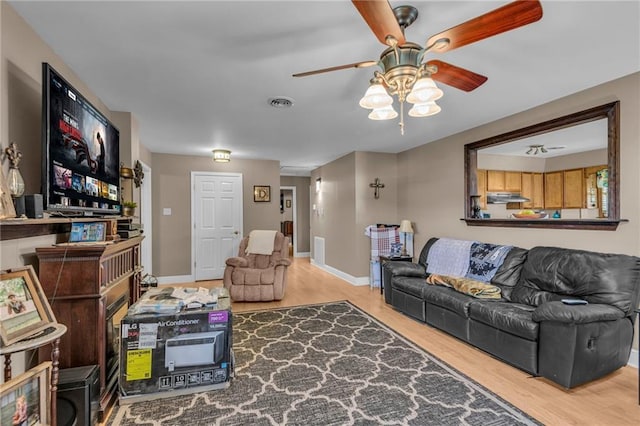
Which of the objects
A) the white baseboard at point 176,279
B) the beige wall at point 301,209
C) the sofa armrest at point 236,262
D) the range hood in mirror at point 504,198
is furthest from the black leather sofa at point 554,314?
the beige wall at point 301,209

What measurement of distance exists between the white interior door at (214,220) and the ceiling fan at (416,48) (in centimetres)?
443

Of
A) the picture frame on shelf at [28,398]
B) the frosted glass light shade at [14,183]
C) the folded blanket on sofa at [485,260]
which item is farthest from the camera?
the folded blanket on sofa at [485,260]

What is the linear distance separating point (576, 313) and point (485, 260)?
1315mm

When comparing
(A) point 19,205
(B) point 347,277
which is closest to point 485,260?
(B) point 347,277

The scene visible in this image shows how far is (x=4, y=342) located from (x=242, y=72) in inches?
81.6

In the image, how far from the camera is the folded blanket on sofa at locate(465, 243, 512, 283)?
3.28 m

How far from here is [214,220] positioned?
5.77 metres

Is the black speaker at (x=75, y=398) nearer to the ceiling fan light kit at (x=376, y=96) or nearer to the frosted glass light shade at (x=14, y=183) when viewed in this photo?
the frosted glass light shade at (x=14, y=183)

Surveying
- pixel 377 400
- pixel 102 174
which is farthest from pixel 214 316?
pixel 102 174

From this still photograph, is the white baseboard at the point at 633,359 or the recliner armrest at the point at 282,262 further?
the recliner armrest at the point at 282,262

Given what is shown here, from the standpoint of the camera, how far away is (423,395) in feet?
6.92

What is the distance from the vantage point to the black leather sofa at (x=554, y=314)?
7.01 feet

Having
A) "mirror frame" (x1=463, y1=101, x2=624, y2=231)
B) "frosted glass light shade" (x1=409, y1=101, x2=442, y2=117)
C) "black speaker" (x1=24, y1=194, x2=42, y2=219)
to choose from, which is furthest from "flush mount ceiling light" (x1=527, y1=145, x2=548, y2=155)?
"black speaker" (x1=24, y1=194, x2=42, y2=219)

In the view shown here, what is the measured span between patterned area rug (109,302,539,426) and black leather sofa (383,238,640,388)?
493 mm
